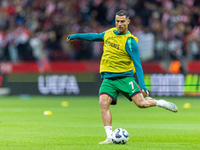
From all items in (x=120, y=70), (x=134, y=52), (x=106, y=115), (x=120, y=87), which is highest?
(x=134, y=52)

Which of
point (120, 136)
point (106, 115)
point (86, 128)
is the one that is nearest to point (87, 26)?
point (86, 128)

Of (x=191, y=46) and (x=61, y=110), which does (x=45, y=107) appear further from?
(x=191, y=46)

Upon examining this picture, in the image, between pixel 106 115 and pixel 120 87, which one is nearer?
pixel 106 115

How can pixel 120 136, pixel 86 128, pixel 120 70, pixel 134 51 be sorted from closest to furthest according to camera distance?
1. pixel 120 136
2. pixel 134 51
3. pixel 120 70
4. pixel 86 128

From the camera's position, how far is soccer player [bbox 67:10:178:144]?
807 centimetres

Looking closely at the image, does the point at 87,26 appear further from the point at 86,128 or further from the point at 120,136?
the point at 120,136

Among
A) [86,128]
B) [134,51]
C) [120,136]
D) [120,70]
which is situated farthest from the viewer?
[86,128]

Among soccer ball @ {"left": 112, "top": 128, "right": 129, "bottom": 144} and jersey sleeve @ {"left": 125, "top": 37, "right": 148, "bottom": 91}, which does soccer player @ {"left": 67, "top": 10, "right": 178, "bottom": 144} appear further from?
soccer ball @ {"left": 112, "top": 128, "right": 129, "bottom": 144}

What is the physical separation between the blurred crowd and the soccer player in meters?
11.5

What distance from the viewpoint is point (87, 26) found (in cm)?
2327

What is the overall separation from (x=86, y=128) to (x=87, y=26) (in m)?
13.2

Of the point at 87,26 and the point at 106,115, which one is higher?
the point at 106,115

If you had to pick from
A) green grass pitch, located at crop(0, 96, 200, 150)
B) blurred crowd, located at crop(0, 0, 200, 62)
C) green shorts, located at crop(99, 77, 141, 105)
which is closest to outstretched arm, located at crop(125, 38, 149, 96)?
green shorts, located at crop(99, 77, 141, 105)

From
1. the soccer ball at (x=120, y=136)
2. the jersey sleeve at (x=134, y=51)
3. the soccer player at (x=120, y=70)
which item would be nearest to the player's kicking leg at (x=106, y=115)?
the soccer player at (x=120, y=70)
